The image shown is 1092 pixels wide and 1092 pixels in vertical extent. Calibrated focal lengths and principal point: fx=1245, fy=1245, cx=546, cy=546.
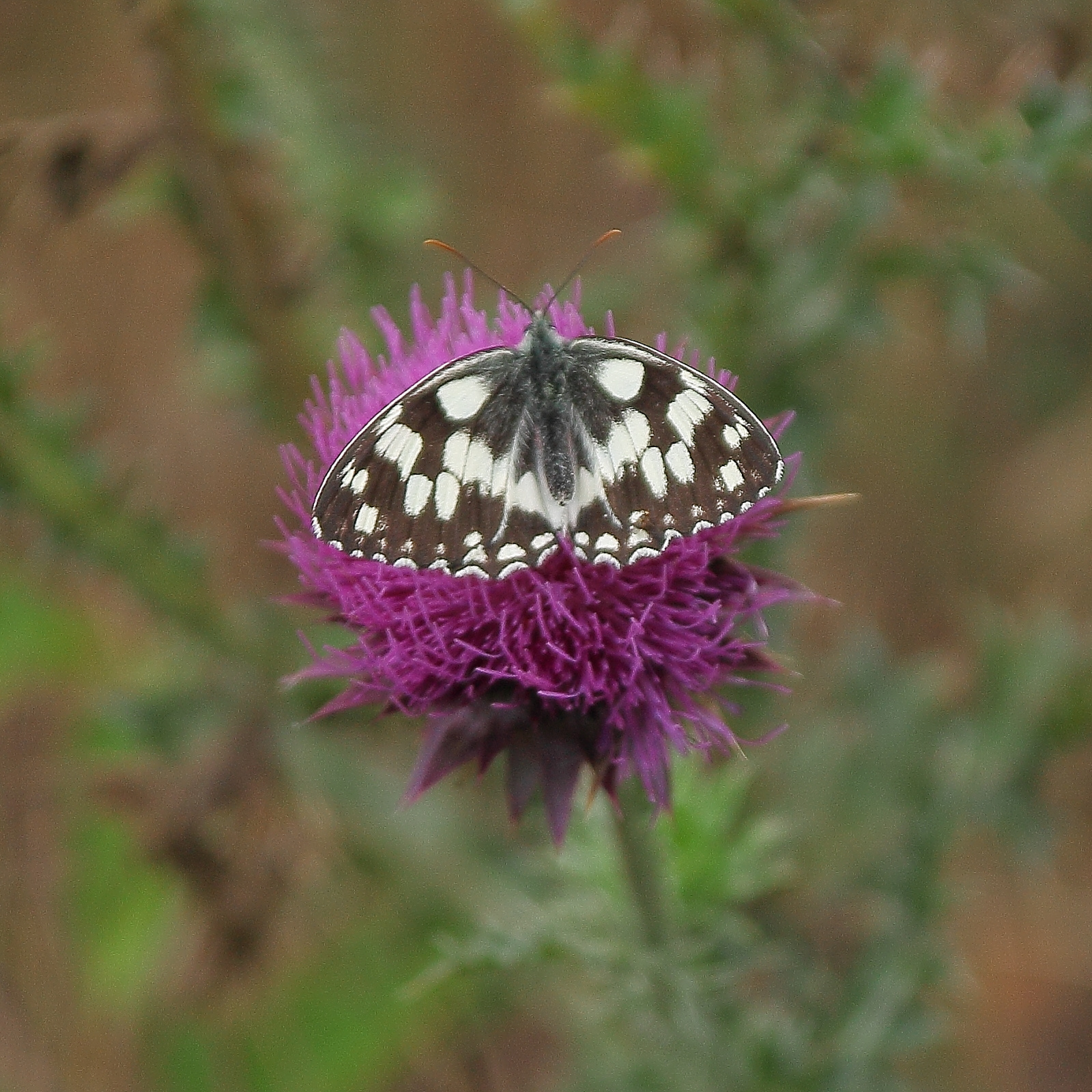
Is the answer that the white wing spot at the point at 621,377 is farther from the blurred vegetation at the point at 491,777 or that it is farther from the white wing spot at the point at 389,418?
the blurred vegetation at the point at 491,777

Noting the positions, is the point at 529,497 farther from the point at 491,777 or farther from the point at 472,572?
the point at 491,777

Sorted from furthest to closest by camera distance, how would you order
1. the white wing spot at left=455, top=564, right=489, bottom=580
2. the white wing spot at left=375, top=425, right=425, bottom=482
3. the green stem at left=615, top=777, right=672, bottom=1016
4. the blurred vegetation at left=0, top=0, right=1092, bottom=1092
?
the blurred vegetation at left=0, top=0, right=1092, bottom=1092
the green stem at left=615, top=777, right=672, bottom=1016
the white wing spot at left=375, top=425, right=425, bottom=482
the white wing spot at left=455, top=564, right=489, bottom=580

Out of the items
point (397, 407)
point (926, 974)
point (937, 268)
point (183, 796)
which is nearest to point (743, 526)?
point (397, 407)

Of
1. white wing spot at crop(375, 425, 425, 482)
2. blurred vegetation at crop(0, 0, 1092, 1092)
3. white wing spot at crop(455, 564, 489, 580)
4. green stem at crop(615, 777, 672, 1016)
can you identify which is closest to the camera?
white wing spot at crop(455, 564, 489, 580)

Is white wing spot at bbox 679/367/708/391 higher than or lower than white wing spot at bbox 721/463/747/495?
higher

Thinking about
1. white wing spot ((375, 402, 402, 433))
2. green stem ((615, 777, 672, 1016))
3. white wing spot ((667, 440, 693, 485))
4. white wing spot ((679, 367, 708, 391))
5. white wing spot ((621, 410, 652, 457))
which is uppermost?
white wing spot ((375, 402, 402, 433))

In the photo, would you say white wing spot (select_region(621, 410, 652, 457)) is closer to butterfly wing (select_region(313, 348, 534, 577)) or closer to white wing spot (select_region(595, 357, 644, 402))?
white wing spot (select_region(595, 357, 644, 402))

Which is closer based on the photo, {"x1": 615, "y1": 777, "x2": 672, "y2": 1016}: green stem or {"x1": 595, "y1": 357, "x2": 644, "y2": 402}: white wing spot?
{"x1": 595, "y1": 357, "x2": 644, "y2": 402}: white wing spot

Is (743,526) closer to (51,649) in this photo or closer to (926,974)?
(926,974)

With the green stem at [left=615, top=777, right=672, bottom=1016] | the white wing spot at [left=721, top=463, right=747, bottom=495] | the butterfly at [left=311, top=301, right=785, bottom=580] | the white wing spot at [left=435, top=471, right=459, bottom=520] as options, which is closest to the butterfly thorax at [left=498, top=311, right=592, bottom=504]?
the butterfly at [left=311, top=301, right=785, bottom=580]
